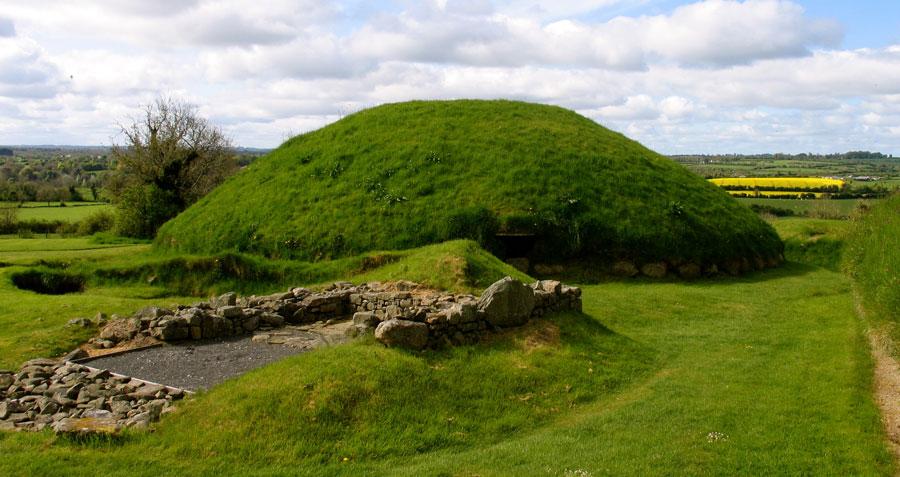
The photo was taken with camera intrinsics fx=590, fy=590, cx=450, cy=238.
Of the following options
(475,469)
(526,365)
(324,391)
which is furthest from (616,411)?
(324,391)

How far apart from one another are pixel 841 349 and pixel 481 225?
37.6ft

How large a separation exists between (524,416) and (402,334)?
2624 millimetres

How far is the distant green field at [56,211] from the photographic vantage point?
48406 millimetres

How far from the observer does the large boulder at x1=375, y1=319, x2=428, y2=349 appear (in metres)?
10.4

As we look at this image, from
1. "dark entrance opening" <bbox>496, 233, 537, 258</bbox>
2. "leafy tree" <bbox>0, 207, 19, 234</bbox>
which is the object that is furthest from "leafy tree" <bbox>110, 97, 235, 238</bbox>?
"dark entrance opening" <bbox>496, 233, 537, 258</bbox>

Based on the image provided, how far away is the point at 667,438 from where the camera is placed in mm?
8039

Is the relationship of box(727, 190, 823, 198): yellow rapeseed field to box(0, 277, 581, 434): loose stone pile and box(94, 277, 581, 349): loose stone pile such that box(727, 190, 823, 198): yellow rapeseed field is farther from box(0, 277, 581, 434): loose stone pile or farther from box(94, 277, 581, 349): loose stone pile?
box(0, 277, 581, 434): loose stone pile

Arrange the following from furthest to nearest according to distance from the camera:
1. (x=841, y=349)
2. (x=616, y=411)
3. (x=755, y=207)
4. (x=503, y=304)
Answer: (x=755, y=207)
(x=841, y=349)
(x=503, y=304)
(x=616, y=411)

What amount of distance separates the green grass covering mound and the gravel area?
8.85 m

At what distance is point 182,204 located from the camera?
37000mm

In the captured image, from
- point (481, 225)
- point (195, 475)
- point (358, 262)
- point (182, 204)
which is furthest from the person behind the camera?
point (182, 204)

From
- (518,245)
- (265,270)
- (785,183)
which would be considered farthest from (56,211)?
(785,183)

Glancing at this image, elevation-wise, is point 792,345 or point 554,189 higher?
point 554,189

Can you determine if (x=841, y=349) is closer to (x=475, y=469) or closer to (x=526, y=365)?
(x=526, y=365)
